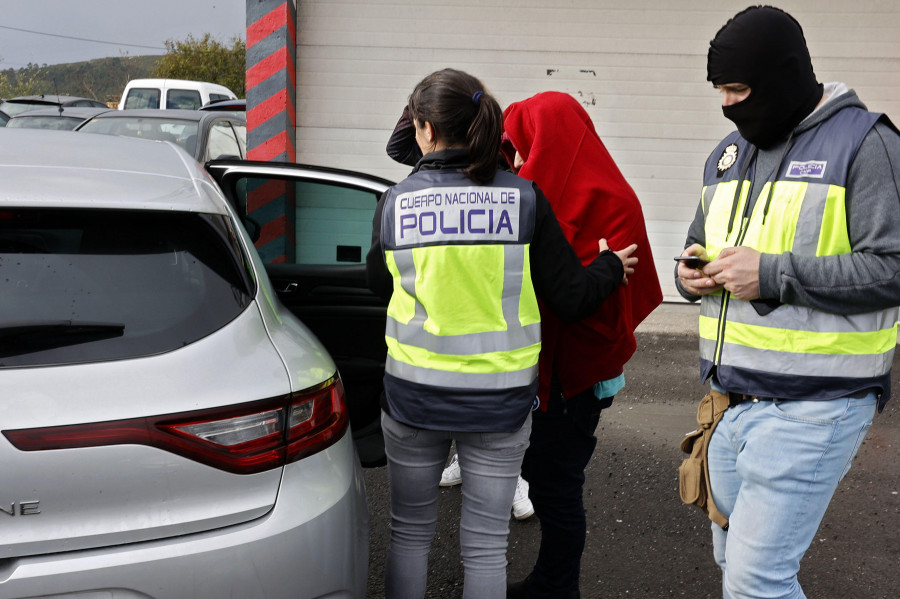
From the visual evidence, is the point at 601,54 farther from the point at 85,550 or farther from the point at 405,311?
the point at 85,550

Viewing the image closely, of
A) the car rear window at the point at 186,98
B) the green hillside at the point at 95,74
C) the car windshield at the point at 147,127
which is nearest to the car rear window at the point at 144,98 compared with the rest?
the car rear window at the point at 186,98

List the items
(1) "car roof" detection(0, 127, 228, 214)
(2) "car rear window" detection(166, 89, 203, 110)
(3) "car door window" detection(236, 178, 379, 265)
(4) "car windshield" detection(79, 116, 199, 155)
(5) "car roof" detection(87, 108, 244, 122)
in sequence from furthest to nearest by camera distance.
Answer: (2) "car rear window" detection(166, 89, 203, 110)
(5) "car roof" detection(87, 108, 244, 122)
(4) "car windshield" detection(79, 116, 199, 155)
(3) "car door window" detection(236, 178, 379, 265)
(1) "car roof" detection(0, 127, 228, 214)

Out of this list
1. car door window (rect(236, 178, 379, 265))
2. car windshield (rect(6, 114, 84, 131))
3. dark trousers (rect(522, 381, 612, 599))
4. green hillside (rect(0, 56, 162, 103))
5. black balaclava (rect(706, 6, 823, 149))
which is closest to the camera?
black balaclava (rect(706, 6, 823, 149))

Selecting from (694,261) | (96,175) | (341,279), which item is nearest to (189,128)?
(341,279)

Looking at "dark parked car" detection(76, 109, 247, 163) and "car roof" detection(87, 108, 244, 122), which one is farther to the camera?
"car roof" detection(87, 108, 244, 122)

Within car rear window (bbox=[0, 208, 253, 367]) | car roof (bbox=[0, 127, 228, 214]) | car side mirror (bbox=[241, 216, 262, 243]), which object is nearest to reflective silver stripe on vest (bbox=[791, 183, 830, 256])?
car rear window (bbox=[0, 208, 253, 367])

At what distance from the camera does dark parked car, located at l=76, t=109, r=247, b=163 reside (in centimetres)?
759

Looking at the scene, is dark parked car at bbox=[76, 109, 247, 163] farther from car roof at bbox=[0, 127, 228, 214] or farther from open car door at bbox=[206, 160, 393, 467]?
car roof at bbox=[0, 127, 228, 214]

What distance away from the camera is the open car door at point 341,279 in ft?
12.5

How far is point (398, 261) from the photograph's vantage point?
2.14 m

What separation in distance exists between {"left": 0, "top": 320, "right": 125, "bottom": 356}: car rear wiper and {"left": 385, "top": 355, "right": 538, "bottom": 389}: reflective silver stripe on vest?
0.71m

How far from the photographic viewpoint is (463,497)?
2.30 metres

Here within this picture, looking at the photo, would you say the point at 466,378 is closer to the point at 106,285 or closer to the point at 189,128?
the point at 106,285

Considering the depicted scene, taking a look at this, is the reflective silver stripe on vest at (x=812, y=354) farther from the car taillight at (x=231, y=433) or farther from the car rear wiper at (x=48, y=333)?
the car rear wiper at (x=48, y=333)
